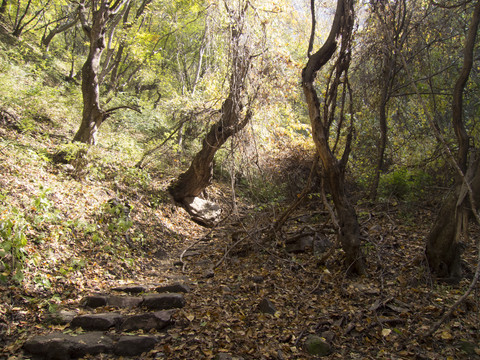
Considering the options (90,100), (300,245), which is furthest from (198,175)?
(300,245)

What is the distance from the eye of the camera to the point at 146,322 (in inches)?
144

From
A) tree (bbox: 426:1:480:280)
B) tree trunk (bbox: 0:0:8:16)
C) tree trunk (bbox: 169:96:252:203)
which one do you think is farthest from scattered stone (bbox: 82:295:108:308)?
tree trunk (bbox: 0:0:8:16)

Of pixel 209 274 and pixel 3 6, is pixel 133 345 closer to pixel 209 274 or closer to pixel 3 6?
pixel 209 274

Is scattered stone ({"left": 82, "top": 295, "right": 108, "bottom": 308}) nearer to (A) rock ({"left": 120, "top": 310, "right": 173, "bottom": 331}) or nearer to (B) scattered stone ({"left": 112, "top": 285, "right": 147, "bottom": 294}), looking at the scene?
(B) scattered stone ({"left": 112, "top": 285, "right": 147, "bottom": 294})

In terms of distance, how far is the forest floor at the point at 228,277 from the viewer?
10.6 feet

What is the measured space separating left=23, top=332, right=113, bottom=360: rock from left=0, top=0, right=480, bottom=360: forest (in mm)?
18

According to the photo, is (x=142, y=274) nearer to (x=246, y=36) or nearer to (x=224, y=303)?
(x=224, y=303)

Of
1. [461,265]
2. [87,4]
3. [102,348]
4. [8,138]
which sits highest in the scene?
[87,4]

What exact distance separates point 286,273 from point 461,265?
2.36m

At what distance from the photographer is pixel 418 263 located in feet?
14.8

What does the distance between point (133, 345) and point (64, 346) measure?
0.62 metres

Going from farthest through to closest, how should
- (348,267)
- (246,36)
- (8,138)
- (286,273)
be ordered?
1. (8,138)
2. (246,36)
3. (286,273)
4. (348,267)

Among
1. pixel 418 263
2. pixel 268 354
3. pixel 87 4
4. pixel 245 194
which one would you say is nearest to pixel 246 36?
pixel 418 263

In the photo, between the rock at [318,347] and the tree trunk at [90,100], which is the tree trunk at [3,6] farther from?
the rock at [318,347]
